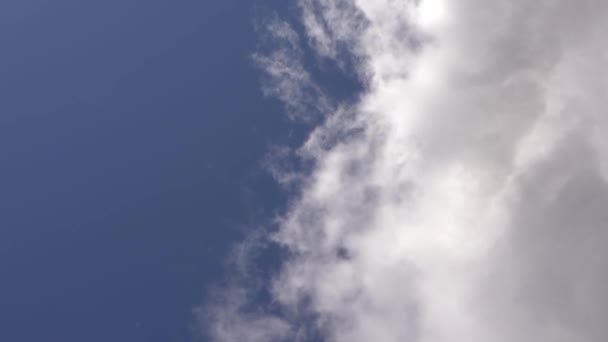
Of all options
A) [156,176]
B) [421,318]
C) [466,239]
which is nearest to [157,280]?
[156,176]

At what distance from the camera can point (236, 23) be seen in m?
184

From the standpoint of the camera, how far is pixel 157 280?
6841 inches

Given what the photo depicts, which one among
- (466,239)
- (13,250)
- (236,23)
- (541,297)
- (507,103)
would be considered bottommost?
(541,297)

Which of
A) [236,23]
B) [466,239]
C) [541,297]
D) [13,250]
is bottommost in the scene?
[541,297]

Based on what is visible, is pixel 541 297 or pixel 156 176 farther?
pixel 156 176

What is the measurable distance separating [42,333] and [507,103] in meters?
130

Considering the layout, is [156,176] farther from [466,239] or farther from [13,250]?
[466,239]

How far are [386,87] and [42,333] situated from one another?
107577 millimetres

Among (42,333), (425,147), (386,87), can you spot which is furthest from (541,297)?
(42,333)

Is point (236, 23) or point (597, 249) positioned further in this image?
point (236, 23)

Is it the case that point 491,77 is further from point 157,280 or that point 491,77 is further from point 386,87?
point 157,280

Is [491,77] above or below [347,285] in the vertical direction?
above

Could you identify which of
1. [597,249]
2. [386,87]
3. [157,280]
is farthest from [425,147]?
[157,280]

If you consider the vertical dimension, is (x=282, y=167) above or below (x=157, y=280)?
above
